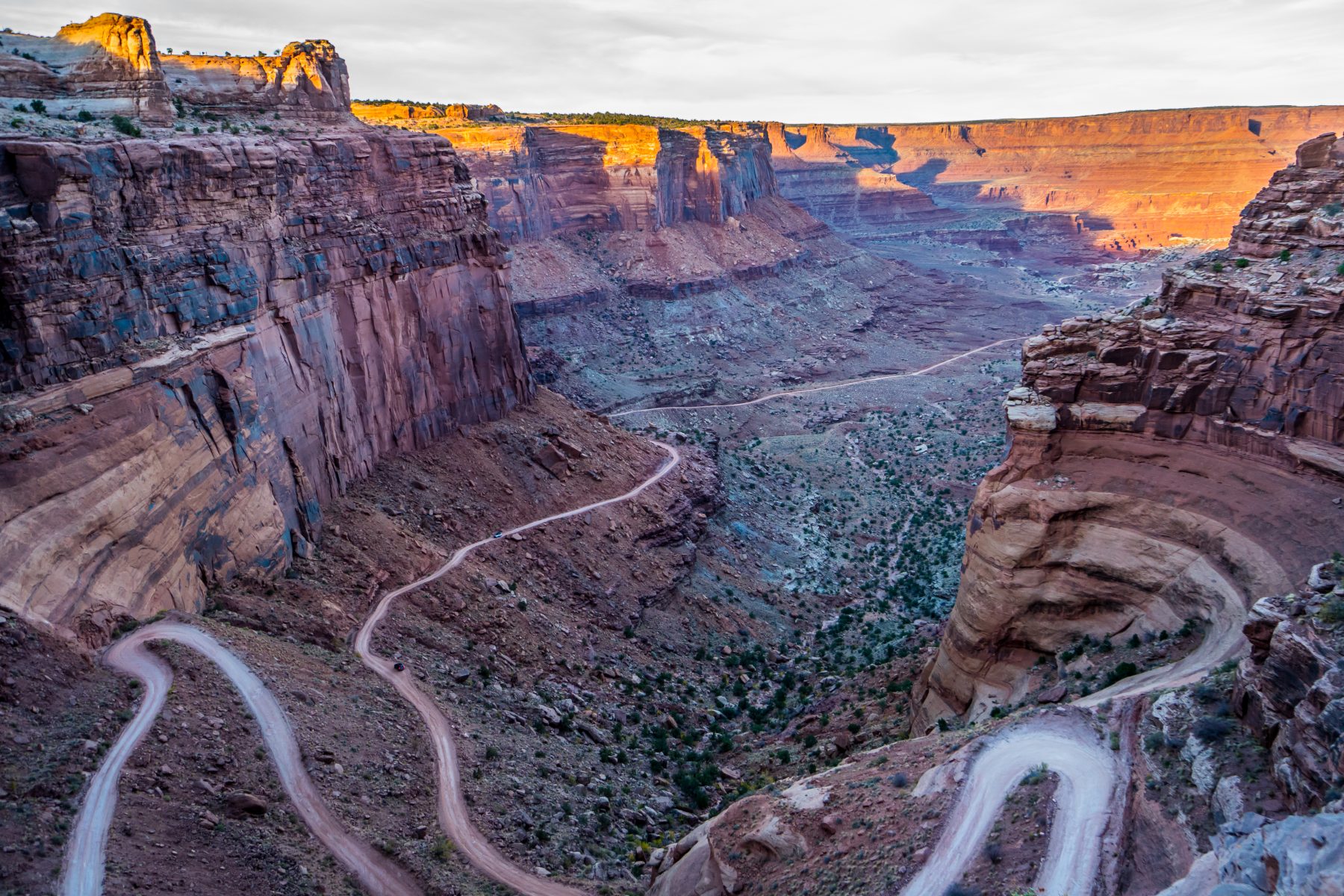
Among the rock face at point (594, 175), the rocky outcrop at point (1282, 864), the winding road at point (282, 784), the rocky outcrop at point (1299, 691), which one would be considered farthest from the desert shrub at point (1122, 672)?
the rock face at point (594, 175)

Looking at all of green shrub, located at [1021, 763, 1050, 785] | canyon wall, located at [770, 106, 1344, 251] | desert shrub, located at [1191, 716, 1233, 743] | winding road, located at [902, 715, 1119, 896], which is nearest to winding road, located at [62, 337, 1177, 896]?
winding road, located at [902, 715, 1119, 896]

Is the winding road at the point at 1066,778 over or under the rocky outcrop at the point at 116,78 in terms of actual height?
under

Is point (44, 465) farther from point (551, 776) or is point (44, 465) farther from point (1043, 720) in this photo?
point (1043, 720)

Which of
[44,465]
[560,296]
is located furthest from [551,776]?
[560,296]

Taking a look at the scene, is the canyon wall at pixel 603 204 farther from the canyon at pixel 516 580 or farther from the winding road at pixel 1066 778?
the winding road at pixel 1066 778

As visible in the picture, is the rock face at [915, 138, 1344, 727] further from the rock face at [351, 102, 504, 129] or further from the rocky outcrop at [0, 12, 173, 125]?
the rock face at [351, 102, 504, 129]

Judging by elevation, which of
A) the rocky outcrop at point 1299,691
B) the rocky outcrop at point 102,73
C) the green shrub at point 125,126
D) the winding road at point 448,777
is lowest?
the winding road at point 448,777
